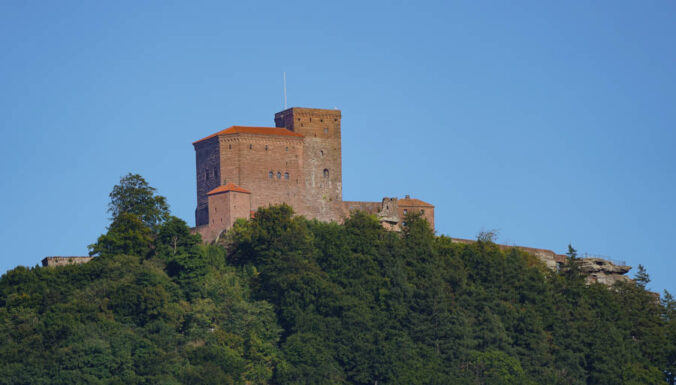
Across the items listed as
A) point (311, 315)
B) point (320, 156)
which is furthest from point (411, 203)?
point (311, 315)

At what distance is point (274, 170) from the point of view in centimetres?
8688

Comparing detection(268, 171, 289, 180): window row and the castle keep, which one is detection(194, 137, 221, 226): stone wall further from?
detection(268, 171, 289, 180): window row

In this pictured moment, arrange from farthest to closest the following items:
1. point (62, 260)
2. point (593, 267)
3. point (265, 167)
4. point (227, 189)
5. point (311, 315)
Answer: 1. point (593, 267)
2. point (265, 167)
3. point (227, 189)
4. point (62, 260)
5. point (311, 315)

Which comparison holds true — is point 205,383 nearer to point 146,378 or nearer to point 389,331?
point 146,378

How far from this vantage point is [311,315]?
248 feet

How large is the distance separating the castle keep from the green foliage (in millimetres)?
3015

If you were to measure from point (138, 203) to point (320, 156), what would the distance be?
45.3 ft

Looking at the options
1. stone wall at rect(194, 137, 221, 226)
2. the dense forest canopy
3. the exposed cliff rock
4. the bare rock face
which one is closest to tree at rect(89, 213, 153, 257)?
the dense forest canopy

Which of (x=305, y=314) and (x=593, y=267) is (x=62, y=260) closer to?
(x=305, y=314)

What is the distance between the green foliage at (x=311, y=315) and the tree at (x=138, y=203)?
2.11 ft

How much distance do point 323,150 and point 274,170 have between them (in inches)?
175

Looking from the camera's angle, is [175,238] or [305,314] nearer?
[305,314]

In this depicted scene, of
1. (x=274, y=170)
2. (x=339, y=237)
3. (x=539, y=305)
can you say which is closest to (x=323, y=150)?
(x=274, y=170)

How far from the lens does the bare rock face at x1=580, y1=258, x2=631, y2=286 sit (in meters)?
94.4
